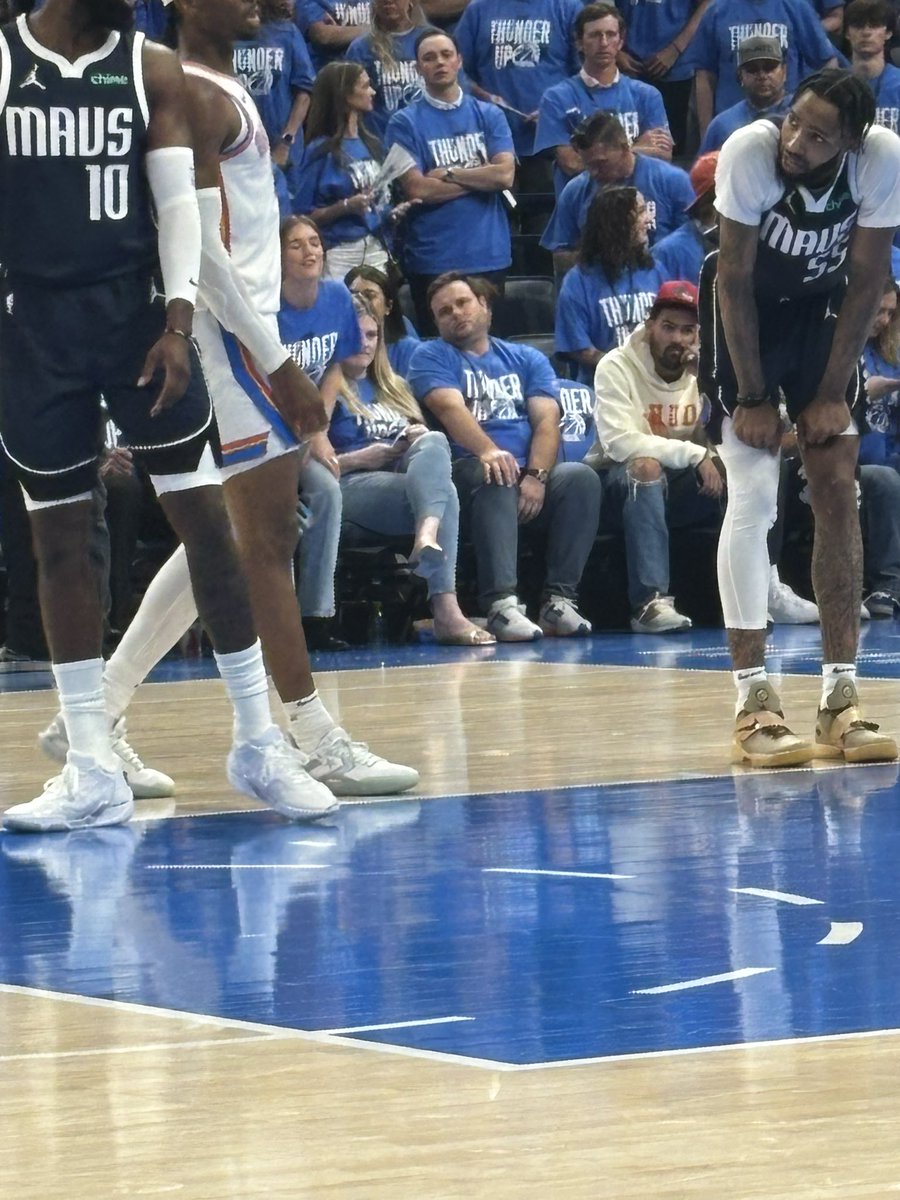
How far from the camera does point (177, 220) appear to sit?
4.32m

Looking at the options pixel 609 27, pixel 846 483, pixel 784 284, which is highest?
pixel 609 27

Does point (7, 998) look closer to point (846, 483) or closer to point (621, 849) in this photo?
point (621, 849)

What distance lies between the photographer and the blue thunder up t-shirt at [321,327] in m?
8.95

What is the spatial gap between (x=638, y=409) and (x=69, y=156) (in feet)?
18.4

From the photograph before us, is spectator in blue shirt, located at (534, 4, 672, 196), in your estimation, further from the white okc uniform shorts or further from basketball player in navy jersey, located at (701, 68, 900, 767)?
the white okc uniform shorts

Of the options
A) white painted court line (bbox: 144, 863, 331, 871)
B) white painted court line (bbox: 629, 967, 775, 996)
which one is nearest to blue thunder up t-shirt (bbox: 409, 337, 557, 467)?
white painted court line (bbox: 144, 863, 331, 871)

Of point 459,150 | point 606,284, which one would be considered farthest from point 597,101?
point 606,284

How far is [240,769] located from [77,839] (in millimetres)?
358

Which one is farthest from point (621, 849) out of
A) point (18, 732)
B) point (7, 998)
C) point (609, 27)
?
point (609, 27)

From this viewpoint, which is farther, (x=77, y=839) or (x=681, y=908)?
(x=77, y=839)

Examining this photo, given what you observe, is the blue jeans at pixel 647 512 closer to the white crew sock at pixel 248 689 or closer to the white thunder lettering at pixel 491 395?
the white thunder lettering at pixel 491 395

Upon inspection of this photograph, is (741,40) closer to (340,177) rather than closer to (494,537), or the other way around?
(340,177)

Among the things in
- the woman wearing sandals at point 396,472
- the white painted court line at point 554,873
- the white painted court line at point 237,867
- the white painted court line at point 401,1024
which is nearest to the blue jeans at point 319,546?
the woman wearing sandals at point 396,472

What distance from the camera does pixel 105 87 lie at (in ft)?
14.2
